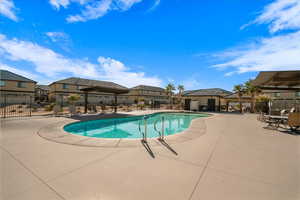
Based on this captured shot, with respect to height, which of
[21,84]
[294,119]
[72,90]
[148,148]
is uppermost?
[21,84]

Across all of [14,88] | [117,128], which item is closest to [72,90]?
[14,88]

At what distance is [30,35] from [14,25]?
1922mm

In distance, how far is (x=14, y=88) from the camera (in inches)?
915

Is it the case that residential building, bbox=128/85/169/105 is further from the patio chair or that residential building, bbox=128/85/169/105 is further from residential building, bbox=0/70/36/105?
the patio chair

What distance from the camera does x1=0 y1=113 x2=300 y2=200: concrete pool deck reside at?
6.52 feet

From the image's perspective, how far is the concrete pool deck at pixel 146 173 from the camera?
1.99 m

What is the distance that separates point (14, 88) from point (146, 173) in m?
33.6

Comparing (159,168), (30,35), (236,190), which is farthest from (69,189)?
(30,35)

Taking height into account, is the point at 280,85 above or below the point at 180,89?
below

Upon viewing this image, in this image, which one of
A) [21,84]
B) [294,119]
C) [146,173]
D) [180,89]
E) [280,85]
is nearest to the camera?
[146,173]

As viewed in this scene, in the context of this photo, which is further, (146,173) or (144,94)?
(144,94)

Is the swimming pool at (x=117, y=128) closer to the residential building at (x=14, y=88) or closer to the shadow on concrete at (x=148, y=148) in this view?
the shadow on concrete at (x=148, y=148)

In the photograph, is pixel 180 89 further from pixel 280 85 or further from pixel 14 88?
pixel 14 88

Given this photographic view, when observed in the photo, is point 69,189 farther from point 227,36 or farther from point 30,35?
point 227,36
